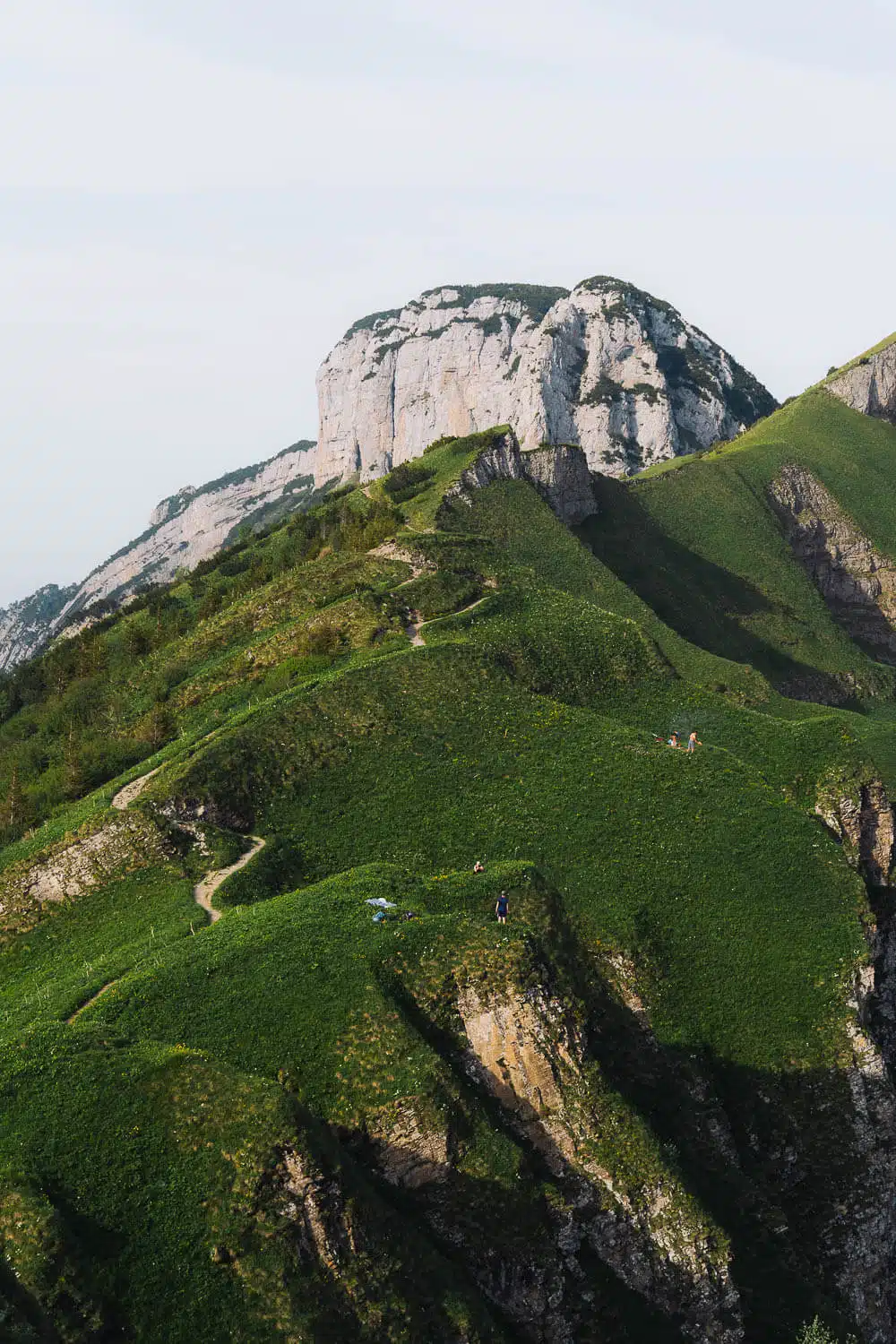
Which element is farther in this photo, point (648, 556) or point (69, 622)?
point (69, 622)

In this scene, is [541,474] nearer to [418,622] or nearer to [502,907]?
[418,622]

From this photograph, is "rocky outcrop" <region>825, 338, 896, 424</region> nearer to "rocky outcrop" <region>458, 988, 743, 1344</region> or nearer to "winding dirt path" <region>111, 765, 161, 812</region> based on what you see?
"winding dirt path" <region>111, 765, 161, 812</region>

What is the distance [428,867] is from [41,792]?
27344mm

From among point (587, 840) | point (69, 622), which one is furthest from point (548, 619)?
point (69, 622)

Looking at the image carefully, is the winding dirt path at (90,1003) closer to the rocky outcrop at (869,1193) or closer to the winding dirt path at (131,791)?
the winding dirt path at (131,791)

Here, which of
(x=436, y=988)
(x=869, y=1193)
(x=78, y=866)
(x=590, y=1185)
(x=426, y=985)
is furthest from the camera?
(x=78, y=866)

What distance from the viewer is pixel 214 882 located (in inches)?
1823

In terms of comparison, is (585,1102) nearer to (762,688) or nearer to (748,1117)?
(748,1117)

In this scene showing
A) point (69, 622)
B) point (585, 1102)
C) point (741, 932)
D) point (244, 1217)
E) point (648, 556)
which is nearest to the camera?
point (244, 1217)

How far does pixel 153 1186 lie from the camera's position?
25.7 metres

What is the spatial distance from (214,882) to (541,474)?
75.1m

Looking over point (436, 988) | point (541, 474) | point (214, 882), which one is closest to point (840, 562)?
point (541, 474)

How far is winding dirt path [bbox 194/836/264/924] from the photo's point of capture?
43.4 meters

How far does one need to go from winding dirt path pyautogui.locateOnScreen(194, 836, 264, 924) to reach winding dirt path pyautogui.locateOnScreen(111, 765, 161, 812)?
20.1ft
